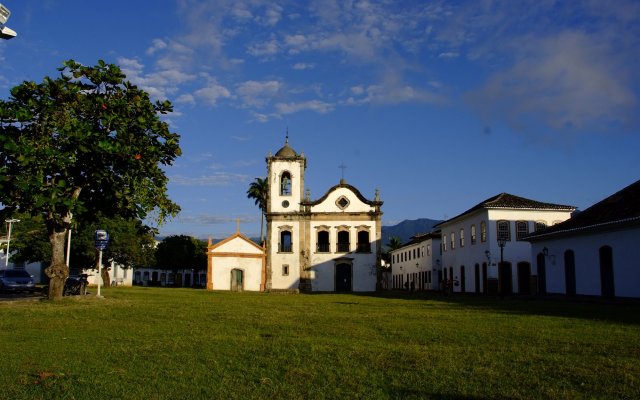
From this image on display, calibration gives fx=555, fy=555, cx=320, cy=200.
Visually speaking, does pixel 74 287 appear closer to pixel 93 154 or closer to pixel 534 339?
pixel 93 154

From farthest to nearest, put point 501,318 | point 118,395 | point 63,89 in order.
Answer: point 63,89
point 501,318
point 118,395

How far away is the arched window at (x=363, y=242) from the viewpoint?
47.3m

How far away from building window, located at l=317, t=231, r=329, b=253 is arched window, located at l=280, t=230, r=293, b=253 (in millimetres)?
2480

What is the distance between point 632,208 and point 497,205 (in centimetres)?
1452

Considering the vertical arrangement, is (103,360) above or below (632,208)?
below

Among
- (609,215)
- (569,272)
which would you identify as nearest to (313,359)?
(609,215)

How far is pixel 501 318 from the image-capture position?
15.4 metres

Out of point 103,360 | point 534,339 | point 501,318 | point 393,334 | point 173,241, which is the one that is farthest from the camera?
point 173,241

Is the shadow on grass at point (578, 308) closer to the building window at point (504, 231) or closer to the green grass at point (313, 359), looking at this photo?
the green grass at point (313, 359)

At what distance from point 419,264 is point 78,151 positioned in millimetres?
50058

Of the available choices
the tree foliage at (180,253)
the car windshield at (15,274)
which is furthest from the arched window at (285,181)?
the tree foliage at (180,253)

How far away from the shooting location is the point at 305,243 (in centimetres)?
4712

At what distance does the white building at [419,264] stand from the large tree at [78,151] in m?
40.7

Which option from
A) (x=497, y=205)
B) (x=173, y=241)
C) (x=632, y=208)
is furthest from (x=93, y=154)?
(x=173, y=241)
